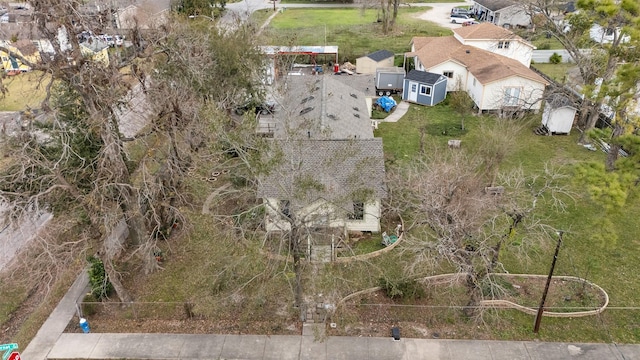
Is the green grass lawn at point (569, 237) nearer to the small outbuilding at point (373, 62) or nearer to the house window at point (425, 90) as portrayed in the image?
the house window at point (425, 90)

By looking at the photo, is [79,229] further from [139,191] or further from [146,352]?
[146,352]

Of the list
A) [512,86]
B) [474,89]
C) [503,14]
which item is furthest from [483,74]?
[503,14]

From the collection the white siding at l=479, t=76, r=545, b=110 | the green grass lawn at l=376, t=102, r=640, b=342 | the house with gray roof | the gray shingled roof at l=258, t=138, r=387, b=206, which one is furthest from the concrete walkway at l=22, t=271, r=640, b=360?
the white siding at l=479, t=76, r=545, b=110

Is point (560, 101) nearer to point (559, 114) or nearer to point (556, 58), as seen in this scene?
point (559, 114)

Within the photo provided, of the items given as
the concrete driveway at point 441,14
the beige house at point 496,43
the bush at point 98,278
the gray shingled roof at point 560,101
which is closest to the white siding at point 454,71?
the beige house at point 496,43

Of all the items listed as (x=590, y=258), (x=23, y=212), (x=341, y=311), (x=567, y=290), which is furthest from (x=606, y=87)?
(x=23, y=212)

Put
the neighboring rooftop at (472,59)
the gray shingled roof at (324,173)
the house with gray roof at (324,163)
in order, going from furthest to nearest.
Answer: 1. the neighboring rooftop at (472,59)
2. the house with gray roof at (324,163)
3. the gray shingled roof at (324,173)
